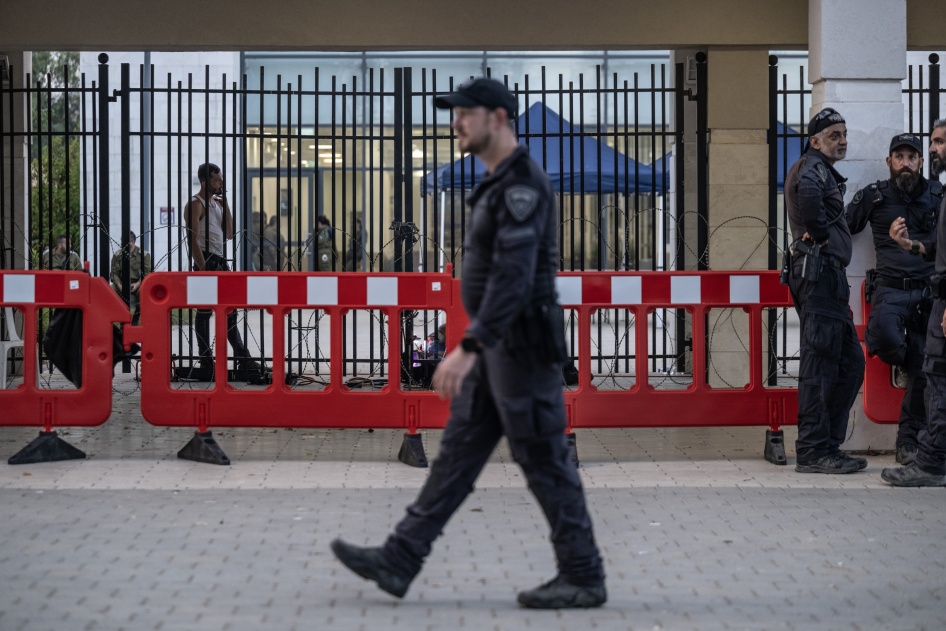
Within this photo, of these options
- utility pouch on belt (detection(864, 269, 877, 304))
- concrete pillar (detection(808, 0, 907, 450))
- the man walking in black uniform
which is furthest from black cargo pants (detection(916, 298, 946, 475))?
concrete pillar (detection(808, 0, 907, 450))

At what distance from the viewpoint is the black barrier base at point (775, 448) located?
8336 millimetres

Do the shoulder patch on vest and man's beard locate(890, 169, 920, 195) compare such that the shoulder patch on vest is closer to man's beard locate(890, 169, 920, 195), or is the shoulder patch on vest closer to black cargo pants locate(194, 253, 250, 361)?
man's beard locate(890, 169, 920, 195)

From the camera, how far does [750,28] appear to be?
39.8 ft

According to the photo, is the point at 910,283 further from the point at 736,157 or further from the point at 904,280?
the point at 736,157

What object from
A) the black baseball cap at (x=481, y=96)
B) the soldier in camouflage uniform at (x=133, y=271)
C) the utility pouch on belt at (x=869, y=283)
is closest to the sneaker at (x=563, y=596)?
the black baseball cap at (x=481, y=96)

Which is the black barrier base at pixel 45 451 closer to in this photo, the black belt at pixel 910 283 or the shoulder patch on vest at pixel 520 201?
the shoulder patch on vest at pixel 520 201

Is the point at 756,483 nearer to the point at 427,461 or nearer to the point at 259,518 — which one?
the point at 427,461

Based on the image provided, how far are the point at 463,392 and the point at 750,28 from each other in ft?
26.6

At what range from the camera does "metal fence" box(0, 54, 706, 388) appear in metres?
12.0

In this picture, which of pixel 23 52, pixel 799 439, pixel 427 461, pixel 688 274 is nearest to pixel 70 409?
pixel 427 461

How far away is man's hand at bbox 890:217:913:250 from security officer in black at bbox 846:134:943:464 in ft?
0.59

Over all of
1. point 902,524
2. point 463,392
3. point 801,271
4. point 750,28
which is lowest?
point 902,524

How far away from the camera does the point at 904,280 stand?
8.20 meters

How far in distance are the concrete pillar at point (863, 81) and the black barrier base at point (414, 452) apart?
9.20 feet
